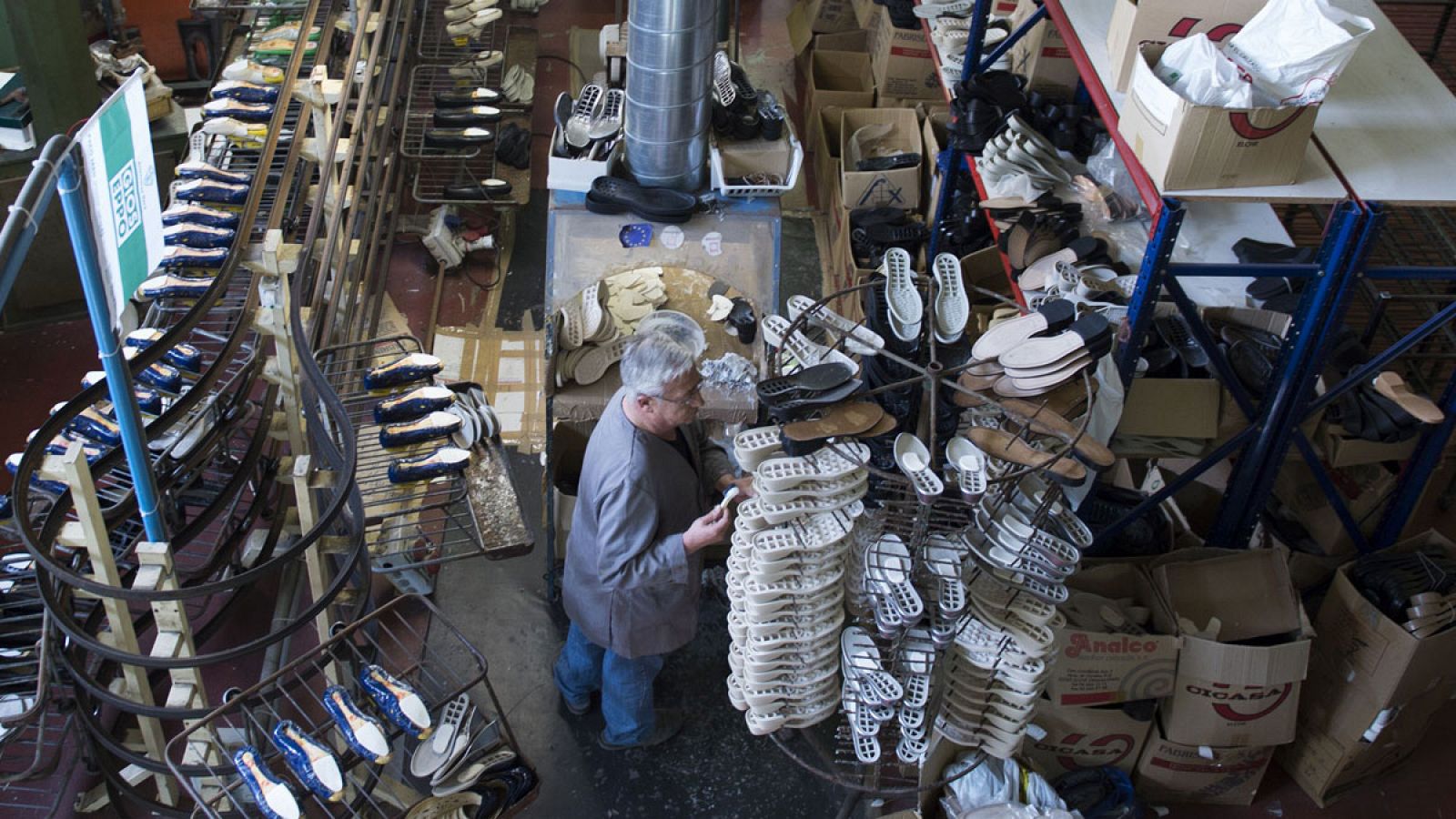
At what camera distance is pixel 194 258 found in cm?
357

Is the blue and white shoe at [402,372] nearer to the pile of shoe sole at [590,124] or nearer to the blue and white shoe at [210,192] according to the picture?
the blue and white shoe at [210,192]

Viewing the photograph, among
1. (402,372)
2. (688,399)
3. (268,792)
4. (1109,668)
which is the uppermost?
(688,399)

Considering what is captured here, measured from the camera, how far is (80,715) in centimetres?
328

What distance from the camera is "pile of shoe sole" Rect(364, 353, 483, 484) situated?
377 centimetres

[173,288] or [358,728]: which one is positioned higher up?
[173,288]

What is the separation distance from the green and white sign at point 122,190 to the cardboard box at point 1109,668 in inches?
108

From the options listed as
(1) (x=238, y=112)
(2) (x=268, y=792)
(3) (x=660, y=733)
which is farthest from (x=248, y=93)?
(3) (x=660, y=733)

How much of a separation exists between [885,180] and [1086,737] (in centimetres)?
303

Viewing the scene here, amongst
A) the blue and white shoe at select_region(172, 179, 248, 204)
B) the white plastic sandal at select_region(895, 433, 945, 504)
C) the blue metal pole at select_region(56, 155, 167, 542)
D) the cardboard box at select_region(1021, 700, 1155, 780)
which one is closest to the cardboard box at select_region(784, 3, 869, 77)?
the blue and white shoe at select_region(172, 179, 248, 204)

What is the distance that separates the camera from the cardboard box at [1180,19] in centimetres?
353

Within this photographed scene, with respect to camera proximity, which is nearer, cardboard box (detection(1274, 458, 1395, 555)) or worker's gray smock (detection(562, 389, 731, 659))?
worker's gray smock (detection(562, 389, 731, 659))

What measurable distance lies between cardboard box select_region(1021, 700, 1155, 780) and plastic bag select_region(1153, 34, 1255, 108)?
1.89m

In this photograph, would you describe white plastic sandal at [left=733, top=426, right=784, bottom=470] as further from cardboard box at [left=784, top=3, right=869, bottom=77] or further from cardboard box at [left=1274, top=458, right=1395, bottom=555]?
cardboard box at [left=784, top=3, right=869, bottom=77]

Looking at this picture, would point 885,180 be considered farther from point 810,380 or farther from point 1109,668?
point 810,380
